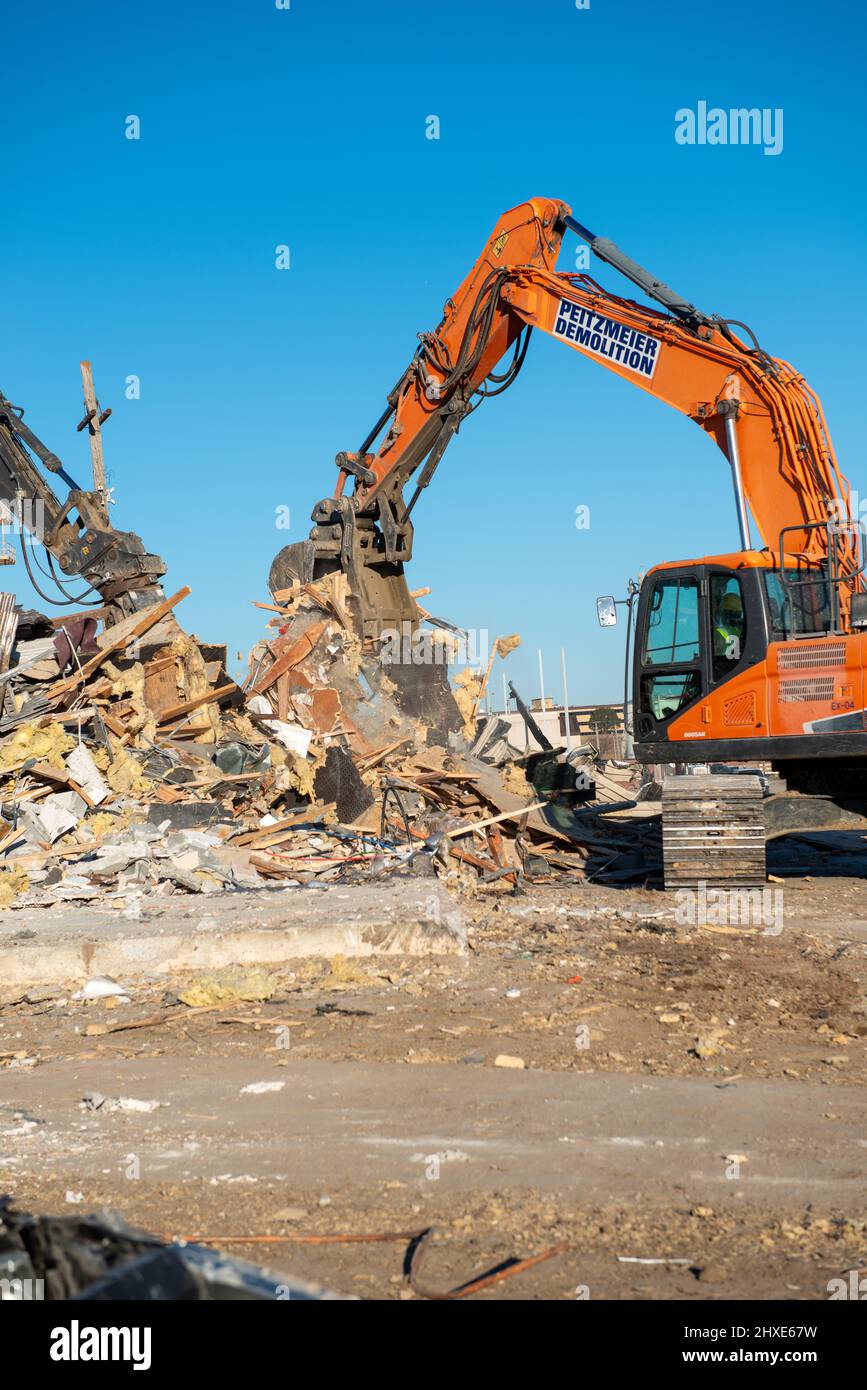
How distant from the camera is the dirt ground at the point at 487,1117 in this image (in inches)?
143

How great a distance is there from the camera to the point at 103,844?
33.8 feet

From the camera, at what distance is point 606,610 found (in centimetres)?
1078

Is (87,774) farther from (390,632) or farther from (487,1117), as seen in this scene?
(487,1117)

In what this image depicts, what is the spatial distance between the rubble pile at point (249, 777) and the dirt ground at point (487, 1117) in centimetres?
271

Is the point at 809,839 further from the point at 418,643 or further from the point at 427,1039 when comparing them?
the point at 427,1039

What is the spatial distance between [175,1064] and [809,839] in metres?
9.72

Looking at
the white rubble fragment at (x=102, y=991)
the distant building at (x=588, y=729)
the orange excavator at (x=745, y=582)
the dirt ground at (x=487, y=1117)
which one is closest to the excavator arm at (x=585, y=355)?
the orange excavator at (x=745, y=582)

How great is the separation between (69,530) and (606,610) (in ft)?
24.5

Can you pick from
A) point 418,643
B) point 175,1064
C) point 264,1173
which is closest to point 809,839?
point 418,643

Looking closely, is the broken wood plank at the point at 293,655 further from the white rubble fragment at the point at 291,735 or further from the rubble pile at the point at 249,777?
the white rubble fragment at the point at 291,735

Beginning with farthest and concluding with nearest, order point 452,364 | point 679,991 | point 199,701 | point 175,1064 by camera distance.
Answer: point 452,364, point 199,701, point 679,991, point 175,1064

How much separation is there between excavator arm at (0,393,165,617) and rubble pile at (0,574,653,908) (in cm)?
64
